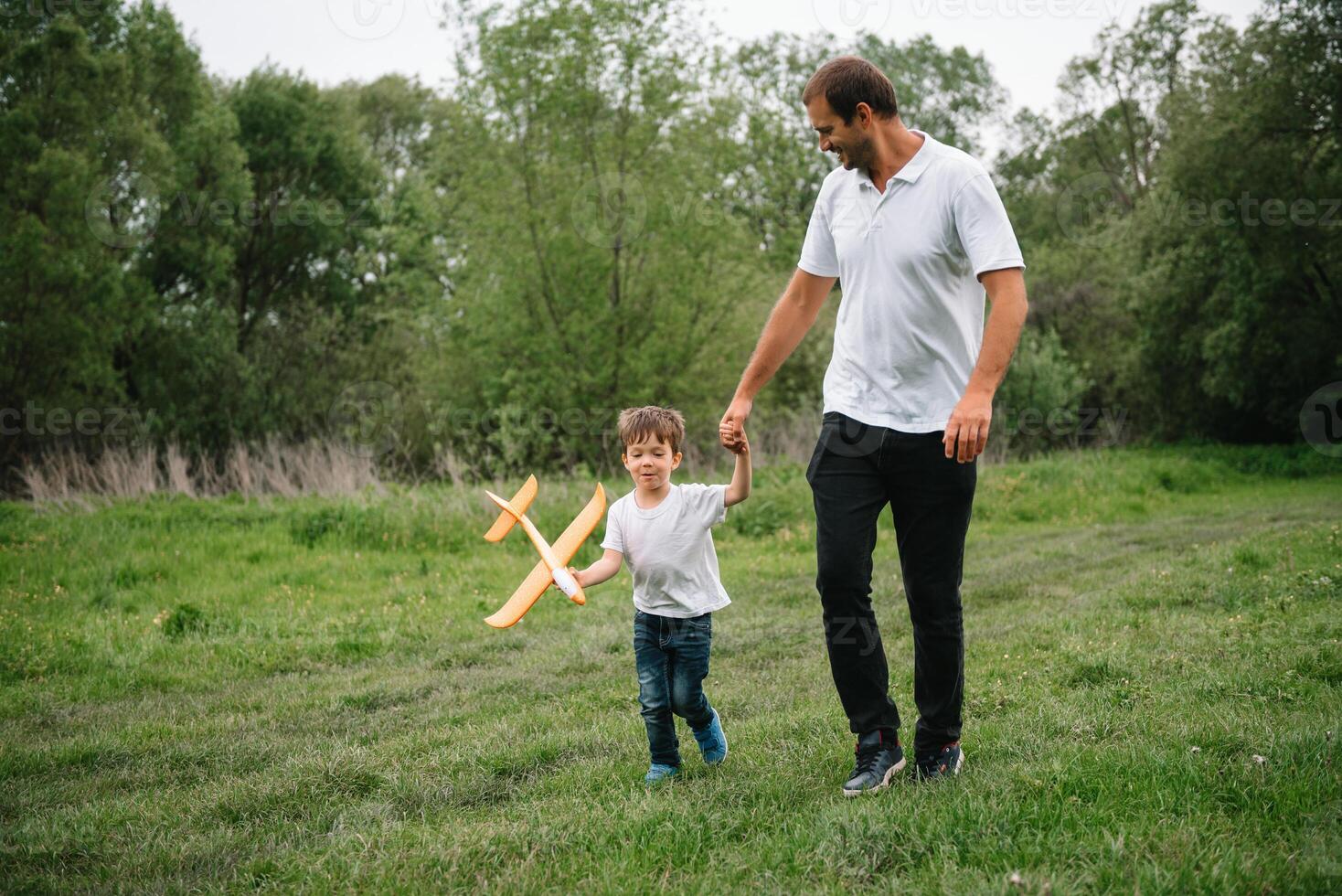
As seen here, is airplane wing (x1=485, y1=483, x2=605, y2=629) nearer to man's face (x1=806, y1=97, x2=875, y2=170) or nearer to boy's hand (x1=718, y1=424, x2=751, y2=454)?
boy's hand (x1=718, y1=424, x2=751, y2=454)

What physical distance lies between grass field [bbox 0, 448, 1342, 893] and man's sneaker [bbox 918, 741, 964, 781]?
0.11 m

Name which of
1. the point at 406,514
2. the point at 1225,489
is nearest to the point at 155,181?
the point at 406,514

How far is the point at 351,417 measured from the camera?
26.3m

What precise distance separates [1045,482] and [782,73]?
92.3 feet

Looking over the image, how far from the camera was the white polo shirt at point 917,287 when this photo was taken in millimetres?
3625

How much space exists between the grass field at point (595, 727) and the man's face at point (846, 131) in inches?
83.0

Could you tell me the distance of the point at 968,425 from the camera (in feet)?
11.3

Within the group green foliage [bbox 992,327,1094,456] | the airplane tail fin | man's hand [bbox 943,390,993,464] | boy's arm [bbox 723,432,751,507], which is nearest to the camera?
man's hand [bbox 943,390,993,464]

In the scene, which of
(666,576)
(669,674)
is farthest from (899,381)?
(669,674)

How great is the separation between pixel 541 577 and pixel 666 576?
48cm

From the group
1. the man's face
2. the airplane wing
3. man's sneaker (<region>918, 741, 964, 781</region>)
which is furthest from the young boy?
the man's face

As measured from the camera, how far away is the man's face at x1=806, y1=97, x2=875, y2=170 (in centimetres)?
366

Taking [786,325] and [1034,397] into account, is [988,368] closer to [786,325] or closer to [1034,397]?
[786,325]

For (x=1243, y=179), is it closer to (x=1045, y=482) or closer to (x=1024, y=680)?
(x=1045, y=482)
